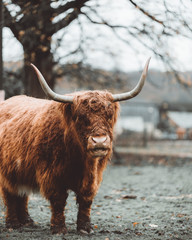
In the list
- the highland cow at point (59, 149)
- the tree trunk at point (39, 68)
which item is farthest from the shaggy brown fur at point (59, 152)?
the tree trunk at point (39, 68)

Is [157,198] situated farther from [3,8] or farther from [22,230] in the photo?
[3,8]

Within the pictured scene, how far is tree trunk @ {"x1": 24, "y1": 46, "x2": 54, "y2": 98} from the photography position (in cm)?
951

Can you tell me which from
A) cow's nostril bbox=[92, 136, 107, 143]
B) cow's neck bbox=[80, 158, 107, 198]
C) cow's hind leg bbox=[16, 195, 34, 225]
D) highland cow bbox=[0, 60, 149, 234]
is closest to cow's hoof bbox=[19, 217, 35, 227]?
cow's hind leg bbox=[16, 195, 34, 225]

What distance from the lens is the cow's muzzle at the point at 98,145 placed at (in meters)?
3.48

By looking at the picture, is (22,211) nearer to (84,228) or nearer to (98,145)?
(84,228)

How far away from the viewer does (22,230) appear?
450 centimetres

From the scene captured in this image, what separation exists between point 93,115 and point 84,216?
142cm

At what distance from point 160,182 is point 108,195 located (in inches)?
81.6

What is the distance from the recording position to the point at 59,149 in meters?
4.08

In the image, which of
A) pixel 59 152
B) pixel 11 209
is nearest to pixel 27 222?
pixel 11 209

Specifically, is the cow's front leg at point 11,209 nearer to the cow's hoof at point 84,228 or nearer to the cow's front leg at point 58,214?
the cow's front leg at point 58,214

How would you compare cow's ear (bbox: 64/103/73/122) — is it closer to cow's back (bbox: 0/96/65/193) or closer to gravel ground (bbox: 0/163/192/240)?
cow's back (bbox: 0/96/65/193)

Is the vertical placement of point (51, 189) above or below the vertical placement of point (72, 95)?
below

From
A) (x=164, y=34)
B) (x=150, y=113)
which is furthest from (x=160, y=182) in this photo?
(x=150, y=113)
